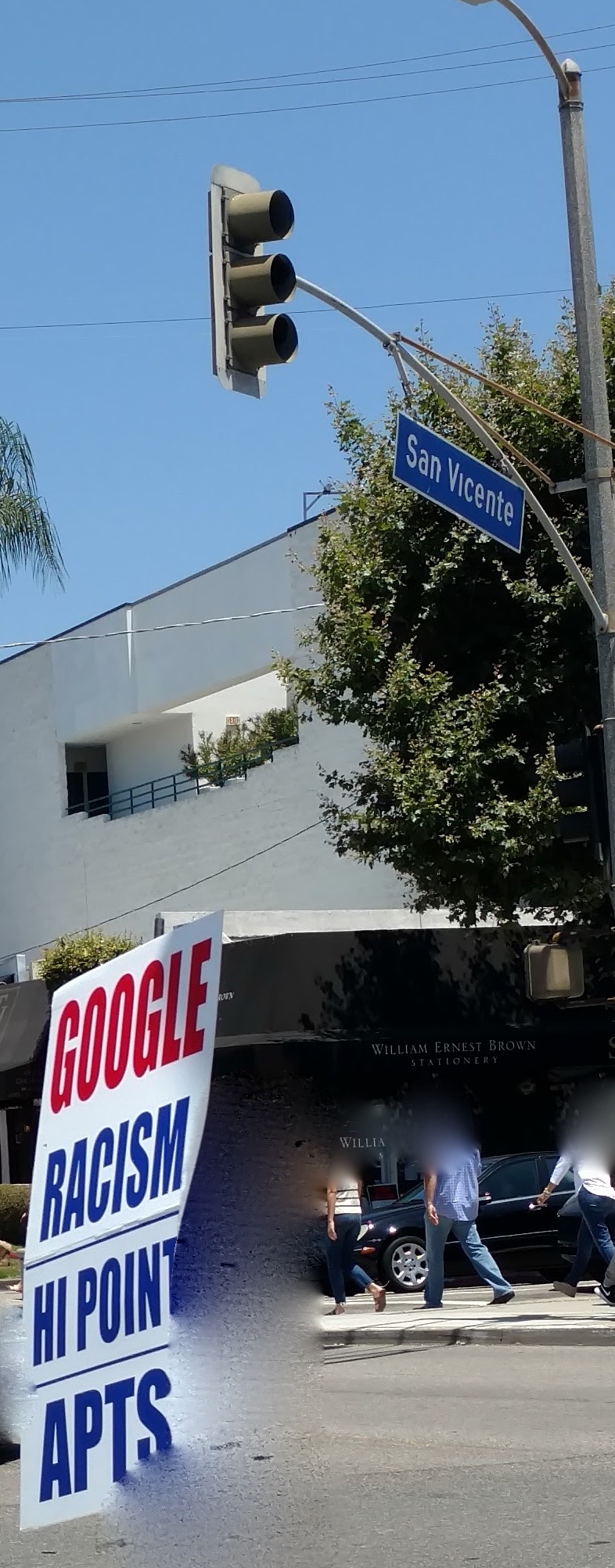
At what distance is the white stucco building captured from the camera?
25.6 metres

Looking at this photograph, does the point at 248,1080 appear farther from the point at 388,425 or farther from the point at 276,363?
the point at 388,425

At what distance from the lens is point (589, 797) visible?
1155 centimetres

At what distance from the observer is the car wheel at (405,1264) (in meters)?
17.8

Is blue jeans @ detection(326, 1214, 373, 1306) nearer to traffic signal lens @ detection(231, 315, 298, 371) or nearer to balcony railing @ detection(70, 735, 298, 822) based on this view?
traffic signal lens @ detection(231, 315, 298, 371)

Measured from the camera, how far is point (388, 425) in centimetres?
1752

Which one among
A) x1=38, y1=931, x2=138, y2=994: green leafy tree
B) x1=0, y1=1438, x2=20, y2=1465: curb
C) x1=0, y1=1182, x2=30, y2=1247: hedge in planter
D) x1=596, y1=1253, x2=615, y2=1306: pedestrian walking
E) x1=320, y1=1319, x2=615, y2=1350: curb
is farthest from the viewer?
x1=38, y1=931, x2=138, y2=994: green leafy tree

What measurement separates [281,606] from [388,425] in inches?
345

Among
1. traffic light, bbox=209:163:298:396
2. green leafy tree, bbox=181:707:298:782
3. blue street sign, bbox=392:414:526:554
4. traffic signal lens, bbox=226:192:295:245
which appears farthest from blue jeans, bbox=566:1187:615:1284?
green leafy tree, bbox=181:707:298:782

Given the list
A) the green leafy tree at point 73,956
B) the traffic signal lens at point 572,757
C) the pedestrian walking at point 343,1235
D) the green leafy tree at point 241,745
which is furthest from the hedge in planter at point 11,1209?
the traffic signal lens at point 572,757

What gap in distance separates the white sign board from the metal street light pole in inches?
318

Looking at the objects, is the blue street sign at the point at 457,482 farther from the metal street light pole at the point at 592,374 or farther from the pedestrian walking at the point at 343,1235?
the pedestrian walking at the point at 343,1235

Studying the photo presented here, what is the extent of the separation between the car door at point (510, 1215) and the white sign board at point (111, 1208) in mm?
14326

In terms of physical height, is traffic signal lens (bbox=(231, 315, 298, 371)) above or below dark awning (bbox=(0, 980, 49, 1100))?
above

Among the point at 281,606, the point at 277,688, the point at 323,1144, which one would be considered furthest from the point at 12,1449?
the point at 277,688
